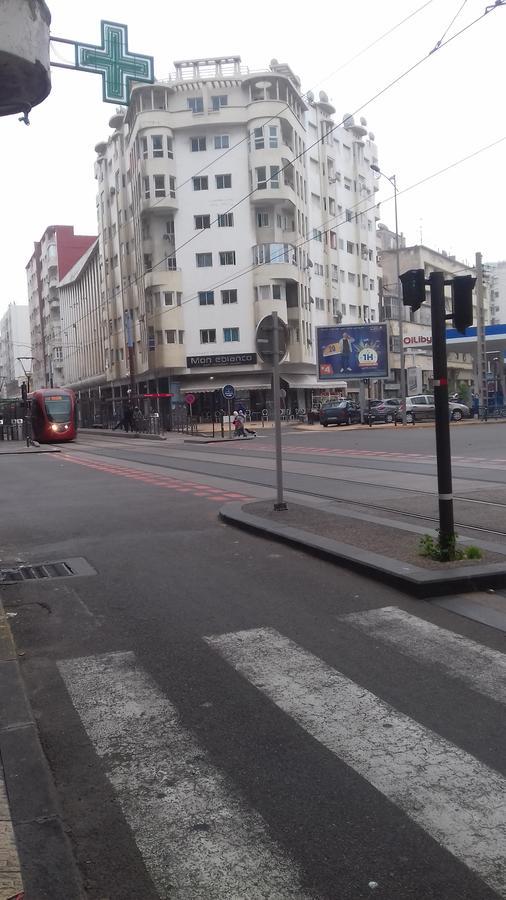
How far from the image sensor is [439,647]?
5238 millimetres

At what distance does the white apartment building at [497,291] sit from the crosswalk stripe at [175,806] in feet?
425

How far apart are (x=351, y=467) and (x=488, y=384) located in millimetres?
33908

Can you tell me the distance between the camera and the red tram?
140 ft

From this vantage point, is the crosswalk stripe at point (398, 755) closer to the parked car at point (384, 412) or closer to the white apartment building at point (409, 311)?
the parked car at point (384, 412)

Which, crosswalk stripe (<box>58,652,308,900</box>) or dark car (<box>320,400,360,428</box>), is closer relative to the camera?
crosswalk stripe (<box>58,652,308,900</box>)

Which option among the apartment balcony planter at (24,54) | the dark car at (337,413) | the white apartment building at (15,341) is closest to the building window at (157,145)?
the dark car at (337,413)

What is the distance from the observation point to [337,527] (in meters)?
9.55

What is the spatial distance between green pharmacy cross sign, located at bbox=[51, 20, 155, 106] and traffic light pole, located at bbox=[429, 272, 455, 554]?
4617 millimetres

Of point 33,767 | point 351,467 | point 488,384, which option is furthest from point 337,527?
point 488,384

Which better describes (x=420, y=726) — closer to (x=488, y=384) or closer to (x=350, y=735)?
(x=350, y=735)

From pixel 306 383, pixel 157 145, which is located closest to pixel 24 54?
pixel 157 145

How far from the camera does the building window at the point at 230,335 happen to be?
194 feet

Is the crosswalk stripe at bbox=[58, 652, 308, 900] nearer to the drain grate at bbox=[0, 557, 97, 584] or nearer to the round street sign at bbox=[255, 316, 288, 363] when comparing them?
the drain grate at bbox=[0, 557, 97, 584]

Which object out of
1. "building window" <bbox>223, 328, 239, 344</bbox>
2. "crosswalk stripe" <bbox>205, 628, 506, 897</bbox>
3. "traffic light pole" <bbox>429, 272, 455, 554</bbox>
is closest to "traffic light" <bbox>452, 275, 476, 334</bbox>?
"traffic light pole" <bbox>429, 272, 455, 554</bbox>
